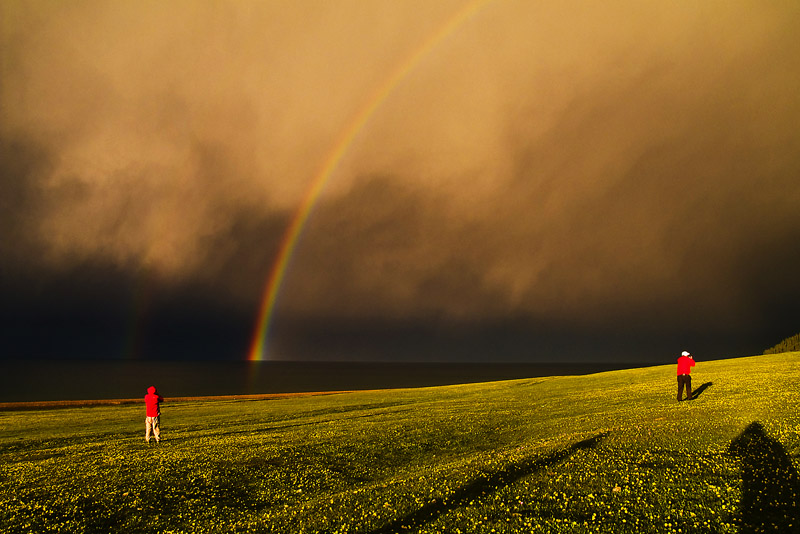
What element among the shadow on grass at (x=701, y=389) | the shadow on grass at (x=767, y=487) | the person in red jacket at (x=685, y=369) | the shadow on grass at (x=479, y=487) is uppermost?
the person in red jacket at (x=685, y=369)

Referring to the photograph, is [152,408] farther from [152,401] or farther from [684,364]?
[684,364]

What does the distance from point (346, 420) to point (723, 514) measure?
95.9 feet

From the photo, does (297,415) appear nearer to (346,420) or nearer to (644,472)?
(346,420)

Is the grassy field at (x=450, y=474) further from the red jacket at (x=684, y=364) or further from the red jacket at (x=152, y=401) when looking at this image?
the red jacket at (x=152, y=401)

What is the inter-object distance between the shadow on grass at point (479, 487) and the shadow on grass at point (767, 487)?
5816 mm

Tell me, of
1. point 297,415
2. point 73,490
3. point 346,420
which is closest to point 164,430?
point 297,415

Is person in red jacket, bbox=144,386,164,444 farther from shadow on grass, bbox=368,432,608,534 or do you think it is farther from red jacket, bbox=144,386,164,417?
shadow on grass, bbox=368,432,608,534

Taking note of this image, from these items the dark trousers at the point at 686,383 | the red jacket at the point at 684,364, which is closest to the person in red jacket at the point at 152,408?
the red jacket at the point at 684,364

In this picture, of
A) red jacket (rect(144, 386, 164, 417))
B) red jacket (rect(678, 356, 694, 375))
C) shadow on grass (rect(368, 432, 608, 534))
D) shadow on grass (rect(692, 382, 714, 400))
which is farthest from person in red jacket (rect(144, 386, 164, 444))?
shadow on grass (rect(692, 382, 714, 400))

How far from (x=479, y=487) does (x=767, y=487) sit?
8.84 metres

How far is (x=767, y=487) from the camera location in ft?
45.5

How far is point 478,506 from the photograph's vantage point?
14.4 metres

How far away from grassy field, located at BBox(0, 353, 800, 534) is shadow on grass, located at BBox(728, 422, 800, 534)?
57mm

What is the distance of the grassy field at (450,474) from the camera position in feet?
44.1
